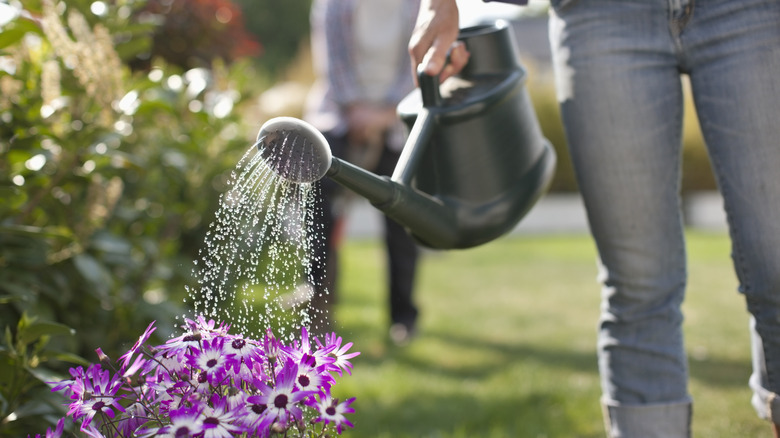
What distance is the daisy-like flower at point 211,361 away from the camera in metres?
1.00

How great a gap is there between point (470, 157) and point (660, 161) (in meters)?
0.36

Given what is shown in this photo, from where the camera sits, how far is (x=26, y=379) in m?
1.37

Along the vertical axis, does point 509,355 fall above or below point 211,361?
below

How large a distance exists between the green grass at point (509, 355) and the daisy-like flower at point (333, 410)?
1188 mm

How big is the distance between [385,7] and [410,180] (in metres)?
2.03

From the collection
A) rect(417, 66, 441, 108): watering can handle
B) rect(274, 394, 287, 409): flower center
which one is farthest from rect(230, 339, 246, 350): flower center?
rect(417, 66, 441, 108): watering can handle

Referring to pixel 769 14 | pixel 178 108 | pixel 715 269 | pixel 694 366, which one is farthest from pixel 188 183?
pixel 715 269

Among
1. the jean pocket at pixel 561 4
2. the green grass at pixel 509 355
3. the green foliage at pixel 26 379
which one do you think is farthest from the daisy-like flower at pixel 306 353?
the green grass at pixel 509 355

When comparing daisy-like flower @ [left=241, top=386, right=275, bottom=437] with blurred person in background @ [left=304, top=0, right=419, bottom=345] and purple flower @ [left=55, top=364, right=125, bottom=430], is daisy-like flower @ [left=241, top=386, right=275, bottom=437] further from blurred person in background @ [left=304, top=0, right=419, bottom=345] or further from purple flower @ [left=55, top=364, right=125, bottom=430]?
blurred person in background @ [left=304, top=0, right=419, bottom=345]

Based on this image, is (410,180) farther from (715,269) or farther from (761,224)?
(715,269)

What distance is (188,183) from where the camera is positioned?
2.49 m

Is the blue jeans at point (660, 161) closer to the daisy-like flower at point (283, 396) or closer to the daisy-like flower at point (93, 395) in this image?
the daisy-like flower at point (283, 396)

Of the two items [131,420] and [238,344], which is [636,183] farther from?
[131,420]

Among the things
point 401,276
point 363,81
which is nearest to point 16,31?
point 363,81
